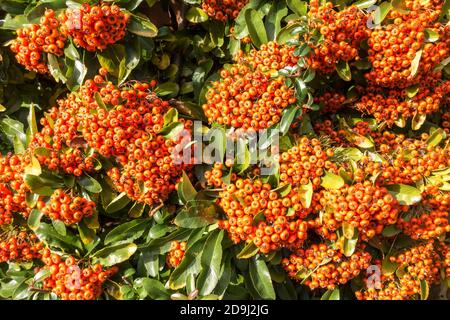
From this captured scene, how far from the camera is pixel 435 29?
7.71 ft

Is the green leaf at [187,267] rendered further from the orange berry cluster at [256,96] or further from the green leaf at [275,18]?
the green leaf at [275,18]

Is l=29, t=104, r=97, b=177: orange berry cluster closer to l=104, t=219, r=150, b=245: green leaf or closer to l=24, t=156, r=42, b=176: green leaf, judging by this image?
l=24, t=156, r=42, b=176: green leaf

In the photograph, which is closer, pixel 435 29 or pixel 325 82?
pixel 435 29

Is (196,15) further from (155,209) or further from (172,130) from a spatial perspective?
(155,209)

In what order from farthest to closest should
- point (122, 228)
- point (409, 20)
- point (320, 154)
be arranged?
point (122, 228) → point (409, 20) → point (320, 154)

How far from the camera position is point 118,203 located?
238cm

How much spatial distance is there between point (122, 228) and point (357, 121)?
1539 mm

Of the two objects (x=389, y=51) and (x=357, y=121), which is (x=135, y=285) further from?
(x=389, y=51)

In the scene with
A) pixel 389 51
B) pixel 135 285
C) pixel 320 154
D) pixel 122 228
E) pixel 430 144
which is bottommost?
pixel 135 285

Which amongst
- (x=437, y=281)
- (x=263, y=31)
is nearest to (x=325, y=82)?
(x=263, y=31)

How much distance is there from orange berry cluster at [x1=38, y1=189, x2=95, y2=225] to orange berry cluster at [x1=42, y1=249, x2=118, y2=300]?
0.24m

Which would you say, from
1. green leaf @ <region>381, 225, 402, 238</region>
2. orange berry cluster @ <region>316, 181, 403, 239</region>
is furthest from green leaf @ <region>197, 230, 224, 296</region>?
green leaf @ <region>381, 225, 402, 238</region>

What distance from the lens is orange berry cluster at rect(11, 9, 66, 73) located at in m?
2.20

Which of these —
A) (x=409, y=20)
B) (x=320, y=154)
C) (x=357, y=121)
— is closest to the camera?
(x=320, y=154)
